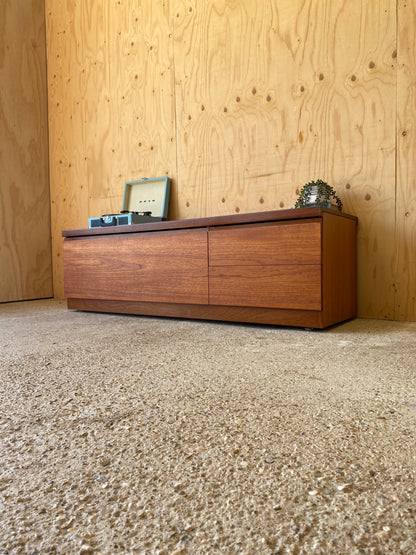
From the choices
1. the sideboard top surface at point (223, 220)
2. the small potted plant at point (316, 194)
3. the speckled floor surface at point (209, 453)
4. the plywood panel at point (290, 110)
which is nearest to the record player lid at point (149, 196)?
the plywood panel at point (290, 110)

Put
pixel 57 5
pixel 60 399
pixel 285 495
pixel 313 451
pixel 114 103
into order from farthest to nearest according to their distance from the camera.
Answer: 1. pixel 57 5
2. pixel 114 103
3. pixel 60 399
4. pixel 313 451
5. pixel 285 495

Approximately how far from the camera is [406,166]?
2.12m

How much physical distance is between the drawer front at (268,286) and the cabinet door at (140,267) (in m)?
0.10

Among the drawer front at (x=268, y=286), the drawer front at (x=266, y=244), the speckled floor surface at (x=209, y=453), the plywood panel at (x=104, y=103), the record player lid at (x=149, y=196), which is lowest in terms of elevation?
the speckled floor surface at (x=209, y=453)

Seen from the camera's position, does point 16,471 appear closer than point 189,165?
Yes

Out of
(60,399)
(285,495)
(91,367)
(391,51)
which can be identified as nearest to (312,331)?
(91,367)

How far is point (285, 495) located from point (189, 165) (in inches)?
98.0

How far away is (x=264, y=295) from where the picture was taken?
1.95 meters

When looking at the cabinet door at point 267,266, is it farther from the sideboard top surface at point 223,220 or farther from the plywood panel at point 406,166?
the plywood panel at point 406,166

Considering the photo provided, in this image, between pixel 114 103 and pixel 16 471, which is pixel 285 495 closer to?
pixel 16 471

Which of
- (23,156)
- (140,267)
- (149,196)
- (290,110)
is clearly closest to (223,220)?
(140,267)

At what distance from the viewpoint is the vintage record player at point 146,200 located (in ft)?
8.69

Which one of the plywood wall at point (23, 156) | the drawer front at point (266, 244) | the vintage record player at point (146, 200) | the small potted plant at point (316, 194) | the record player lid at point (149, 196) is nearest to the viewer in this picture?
the drawer front at point (266, 244)

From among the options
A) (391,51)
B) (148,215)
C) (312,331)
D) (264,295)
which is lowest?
(312,331)
